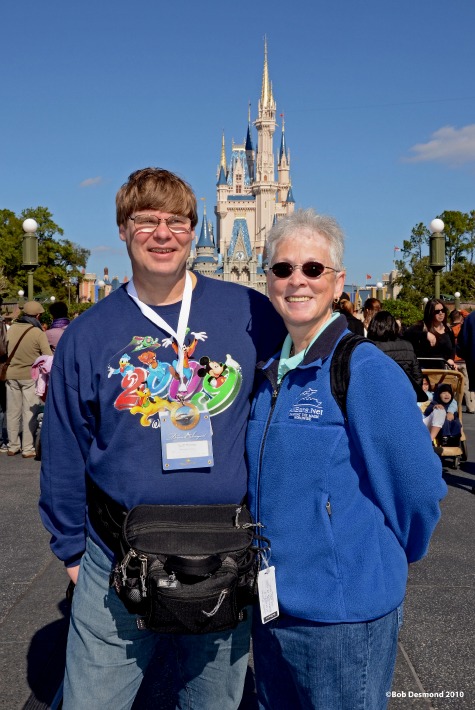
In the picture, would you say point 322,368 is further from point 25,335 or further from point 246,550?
point 25,335

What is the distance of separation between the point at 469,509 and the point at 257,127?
116 metres

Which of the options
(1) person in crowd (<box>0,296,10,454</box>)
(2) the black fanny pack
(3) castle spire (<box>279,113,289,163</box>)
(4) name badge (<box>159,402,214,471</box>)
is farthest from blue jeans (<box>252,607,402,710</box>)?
(3) castle spire (<box>279,113,289,163</box>)

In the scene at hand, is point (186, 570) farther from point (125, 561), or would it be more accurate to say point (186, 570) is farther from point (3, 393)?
point (3, 393)

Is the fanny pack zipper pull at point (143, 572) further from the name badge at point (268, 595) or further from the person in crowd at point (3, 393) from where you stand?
the person in crowd at point (3, 393)

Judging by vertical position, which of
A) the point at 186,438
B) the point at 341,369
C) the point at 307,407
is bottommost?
the point at 186,438

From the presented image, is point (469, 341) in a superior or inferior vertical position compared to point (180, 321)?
inferior

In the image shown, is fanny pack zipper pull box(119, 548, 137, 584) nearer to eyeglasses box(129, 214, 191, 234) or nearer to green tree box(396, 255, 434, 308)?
eyeglasses box(129, 214, 191, 234)

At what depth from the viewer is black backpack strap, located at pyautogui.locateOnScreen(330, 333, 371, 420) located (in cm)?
195

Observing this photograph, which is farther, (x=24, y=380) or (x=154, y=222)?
(x=24, y=380)

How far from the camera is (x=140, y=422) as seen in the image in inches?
86.6

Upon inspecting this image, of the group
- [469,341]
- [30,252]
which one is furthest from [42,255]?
[469,341]

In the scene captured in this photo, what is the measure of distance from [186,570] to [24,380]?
720cm

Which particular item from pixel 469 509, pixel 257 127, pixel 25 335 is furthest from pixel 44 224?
pixel 257 127

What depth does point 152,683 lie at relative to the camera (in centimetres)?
319
